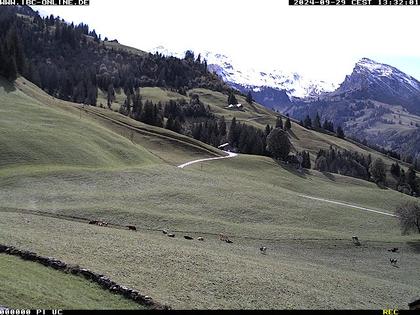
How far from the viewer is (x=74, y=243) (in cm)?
4003

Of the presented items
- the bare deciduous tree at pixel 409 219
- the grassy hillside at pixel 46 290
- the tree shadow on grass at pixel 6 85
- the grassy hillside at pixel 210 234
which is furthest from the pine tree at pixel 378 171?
the grassy hillside at pixel 46 290

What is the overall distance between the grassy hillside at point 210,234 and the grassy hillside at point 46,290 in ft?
7.36

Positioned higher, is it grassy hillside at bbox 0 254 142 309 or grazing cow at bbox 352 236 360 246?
grassy hillside at bbox 0 254 142 309

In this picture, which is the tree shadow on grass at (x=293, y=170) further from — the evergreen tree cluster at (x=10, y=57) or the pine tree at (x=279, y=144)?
the evergreen tree cluster at (x=10, y=57)

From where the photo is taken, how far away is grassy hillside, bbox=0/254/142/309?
25.0m

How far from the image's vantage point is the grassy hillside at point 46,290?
25.0 meters

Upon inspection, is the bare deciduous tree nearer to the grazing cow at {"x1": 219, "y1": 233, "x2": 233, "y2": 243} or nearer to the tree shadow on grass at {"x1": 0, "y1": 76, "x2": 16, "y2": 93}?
the grazing cow at {"x1": 219, "y1": 233, "x2": 233, "y2": 243}

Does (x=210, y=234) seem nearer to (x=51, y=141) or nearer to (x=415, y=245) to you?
(x=415, y=245)

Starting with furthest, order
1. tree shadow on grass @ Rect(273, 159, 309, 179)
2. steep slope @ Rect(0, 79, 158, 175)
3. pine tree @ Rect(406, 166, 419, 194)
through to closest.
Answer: pine tree @ Rect(406, 166, 419, 194), tree shadow on grass @ Rect(273, 159, 309, 179), steep slope @ Rect(0, 79, 158, 175)

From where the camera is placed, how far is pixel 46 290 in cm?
2695

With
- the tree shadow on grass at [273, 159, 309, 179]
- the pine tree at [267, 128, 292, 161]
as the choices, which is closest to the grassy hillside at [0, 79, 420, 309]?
the tree shadow on grass at [273, 159, 309, 179]

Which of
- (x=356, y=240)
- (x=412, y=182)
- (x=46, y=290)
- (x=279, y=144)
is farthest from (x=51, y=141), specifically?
(x=412, y=182)

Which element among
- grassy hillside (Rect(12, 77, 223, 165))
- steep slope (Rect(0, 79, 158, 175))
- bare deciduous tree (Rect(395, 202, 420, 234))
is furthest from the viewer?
grassy hillside (Rect(12, 77, 223, 165))

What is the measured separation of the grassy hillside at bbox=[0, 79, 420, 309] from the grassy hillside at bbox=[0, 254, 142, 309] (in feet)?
7.36
